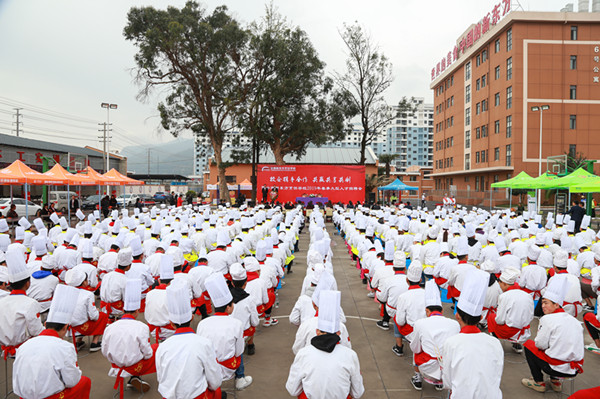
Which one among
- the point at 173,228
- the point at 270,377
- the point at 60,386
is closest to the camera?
the point at 60,386

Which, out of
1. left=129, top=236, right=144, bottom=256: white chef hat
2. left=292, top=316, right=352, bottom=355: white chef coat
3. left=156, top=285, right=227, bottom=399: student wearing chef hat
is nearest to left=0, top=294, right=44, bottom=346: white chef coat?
left=156, top=285, right=227, bottom=399: student wearing chef hat

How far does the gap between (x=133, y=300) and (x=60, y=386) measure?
1.18m

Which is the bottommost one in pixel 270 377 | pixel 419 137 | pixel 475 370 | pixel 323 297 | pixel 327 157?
pixel 270 377

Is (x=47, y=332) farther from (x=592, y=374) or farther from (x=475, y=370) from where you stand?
(x=592, y=374)

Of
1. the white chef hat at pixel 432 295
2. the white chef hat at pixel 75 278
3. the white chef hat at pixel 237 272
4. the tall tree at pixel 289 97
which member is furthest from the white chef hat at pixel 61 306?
the tall tree at pixel 289 97

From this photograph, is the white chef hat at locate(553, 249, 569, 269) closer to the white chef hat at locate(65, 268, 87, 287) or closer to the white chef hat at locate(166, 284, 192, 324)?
the white chef hat at locate(166, 284, 192, 324)

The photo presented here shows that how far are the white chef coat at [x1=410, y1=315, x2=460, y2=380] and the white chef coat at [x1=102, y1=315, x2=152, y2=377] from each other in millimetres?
2976

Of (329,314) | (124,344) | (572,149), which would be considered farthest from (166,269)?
(572,149)

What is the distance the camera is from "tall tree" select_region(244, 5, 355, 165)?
25.7 metres

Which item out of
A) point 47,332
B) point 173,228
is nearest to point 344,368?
point 47,332

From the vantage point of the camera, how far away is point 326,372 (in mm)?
2916

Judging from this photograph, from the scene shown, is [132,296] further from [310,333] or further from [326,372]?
[326,372]

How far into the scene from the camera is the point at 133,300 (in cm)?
426

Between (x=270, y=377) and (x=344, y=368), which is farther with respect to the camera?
(x=270, y=377)
